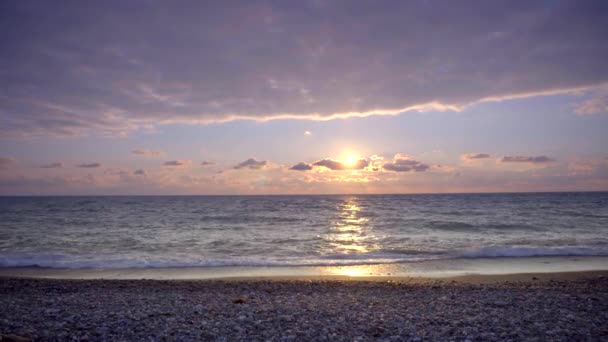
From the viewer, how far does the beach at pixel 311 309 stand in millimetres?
7918

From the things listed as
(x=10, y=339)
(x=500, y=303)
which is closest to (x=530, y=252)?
(x=500, y=303)

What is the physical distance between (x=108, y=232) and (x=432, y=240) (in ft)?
91.3

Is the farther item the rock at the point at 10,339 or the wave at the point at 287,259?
the wave at the point at 287,259

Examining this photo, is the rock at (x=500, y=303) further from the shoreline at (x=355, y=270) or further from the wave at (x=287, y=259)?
the wave at (x=287, y=259)

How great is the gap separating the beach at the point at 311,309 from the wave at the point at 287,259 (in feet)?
15.1

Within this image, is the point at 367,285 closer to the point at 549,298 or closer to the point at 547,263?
the point at 549,298

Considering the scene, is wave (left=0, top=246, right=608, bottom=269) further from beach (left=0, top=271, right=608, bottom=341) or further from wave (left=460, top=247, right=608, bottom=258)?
beach (left=0, top=271, right=608, bottom=341)

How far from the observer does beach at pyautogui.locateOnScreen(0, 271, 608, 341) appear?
26.0ft

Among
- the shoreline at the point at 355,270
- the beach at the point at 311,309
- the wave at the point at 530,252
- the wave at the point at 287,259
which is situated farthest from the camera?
the wave at the point at 530,252

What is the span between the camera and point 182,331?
8.06 meters

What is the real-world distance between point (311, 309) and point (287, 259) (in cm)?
1101

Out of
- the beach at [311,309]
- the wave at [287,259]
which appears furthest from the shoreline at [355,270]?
the beach at [311,309]

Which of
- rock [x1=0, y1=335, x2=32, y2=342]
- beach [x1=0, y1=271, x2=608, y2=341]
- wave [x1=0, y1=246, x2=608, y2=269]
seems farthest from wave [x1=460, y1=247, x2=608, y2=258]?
rock [x1=0, y1=335, x2=32, y2=342]

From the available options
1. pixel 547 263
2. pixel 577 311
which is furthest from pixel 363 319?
pixel 547 263
